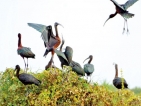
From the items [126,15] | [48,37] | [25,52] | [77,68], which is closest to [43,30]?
[48,37]

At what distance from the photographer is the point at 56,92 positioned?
9.88 meters

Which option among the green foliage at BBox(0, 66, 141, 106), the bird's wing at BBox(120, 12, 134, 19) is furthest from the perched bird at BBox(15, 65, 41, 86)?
the bird's wing at BBox(120, 12, 134, 19)

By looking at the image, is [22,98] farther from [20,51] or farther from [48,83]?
[20,51]

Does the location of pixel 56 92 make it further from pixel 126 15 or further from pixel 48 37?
pixel 126 15

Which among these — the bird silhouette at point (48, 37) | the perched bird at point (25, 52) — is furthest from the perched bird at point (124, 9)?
the perched bird at point (25, 52)

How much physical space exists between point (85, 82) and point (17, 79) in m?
1.36

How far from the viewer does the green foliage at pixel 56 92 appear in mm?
9906

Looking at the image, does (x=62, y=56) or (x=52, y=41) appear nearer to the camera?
(x=62, y=56)

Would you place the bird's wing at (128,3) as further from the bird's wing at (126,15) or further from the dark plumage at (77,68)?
the dark plumage at (77,68)

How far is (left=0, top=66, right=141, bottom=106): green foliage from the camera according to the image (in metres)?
9.91

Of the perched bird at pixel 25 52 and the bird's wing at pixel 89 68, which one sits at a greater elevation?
the perched bird at pixel 25 52

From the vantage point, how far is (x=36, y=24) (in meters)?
10.6

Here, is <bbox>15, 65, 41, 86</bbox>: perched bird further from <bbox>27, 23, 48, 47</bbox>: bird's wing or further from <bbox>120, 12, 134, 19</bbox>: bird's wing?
<bbox>120, 12, 134, 19</bbox>: bird's wing

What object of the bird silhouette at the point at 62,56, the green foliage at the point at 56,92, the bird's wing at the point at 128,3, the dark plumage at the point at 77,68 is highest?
the bird's wing at the point at 128,3
